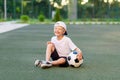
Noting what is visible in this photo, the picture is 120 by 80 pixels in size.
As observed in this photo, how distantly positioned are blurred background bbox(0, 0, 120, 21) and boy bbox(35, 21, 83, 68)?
37943 millimetres

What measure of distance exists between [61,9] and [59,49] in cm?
4313

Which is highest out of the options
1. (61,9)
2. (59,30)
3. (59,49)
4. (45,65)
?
(61,9)

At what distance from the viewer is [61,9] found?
50.4 m

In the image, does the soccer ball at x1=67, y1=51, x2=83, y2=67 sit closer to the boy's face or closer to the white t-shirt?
the white t-shirt

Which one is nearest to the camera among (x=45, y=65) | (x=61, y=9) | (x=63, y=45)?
(x=45, y=65)

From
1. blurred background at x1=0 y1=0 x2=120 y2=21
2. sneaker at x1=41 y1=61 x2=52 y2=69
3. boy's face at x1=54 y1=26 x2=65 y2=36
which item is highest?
blurred background at x1=0 y1=0 x2=120 y2=21

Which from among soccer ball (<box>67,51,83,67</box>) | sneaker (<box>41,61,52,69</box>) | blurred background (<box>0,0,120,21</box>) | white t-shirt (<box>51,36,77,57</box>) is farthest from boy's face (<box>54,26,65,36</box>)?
blurred background (<box>0,0,120,21</box>)

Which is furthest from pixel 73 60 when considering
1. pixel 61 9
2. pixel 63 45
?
pixel 61 9

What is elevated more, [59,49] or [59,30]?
[59,30]

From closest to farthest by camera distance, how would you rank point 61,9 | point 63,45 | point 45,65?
1. point 45,65
2. point 63,45
3. point 61,9

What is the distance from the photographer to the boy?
7.30 metres

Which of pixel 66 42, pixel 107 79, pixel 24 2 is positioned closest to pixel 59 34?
pixel 66 42

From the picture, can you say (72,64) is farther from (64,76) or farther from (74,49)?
(64,76)

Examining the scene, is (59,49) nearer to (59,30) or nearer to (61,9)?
(59,30)
